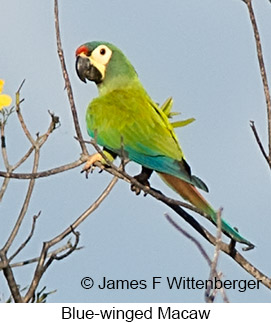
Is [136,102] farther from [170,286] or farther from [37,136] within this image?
[170,286]

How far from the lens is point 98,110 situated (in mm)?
4457

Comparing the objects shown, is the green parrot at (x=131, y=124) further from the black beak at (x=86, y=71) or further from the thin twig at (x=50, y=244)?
the thin twig at (x=50, y=244)

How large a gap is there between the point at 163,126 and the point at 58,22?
4.55ft

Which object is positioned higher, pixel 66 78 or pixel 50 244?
pixel 66 78

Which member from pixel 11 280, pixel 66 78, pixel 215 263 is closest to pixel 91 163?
pixel 66 78

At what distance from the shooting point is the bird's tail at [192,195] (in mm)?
3359

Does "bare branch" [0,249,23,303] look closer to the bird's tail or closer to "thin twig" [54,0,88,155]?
"thin twig" [54,0,88,155]

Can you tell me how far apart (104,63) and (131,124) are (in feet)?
2.71

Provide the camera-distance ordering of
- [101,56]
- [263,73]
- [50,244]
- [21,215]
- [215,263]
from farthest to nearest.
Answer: [101,56] → [21,215] → [50,244] → [263,73] → [215,263]

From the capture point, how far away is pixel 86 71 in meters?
4.87

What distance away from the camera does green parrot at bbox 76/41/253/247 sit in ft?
12.2

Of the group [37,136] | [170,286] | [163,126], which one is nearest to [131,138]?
[163,126]

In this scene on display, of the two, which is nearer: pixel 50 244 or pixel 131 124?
pixel 50 244

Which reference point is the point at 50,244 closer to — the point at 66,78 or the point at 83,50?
the point at 66,78
